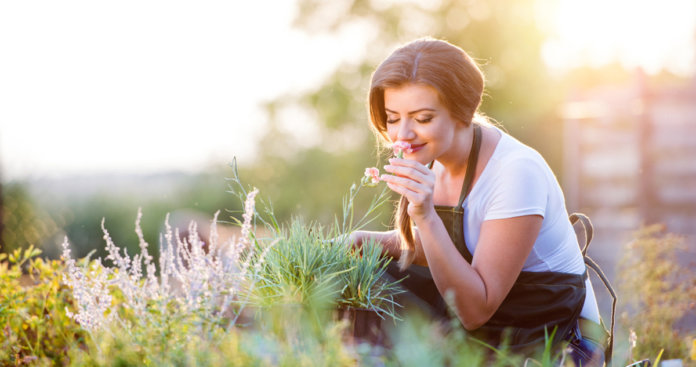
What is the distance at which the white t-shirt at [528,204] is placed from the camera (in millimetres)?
2777

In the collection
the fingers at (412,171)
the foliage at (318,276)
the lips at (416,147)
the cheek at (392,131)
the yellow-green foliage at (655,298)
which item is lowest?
the yellow-green foliage at (655,298)

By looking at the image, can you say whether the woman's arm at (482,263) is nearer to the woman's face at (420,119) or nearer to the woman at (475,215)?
the woman at (475,215)

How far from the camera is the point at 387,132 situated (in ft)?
10.4

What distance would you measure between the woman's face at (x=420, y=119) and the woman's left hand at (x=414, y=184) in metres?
0.32

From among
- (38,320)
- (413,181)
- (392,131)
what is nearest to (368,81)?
(392,131)

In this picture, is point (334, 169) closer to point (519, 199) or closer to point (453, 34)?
point (453, 34)

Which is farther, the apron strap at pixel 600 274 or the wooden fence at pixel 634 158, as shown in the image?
the wooden fence at pixel 634 158

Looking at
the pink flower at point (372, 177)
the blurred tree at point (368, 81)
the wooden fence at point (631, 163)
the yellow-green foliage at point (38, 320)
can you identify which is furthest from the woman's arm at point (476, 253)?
the blurred tree at point (368, 81)

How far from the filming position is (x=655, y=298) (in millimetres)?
4594

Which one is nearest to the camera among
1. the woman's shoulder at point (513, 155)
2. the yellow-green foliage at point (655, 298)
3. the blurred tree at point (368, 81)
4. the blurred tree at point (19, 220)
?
the woman's shoulder at point (513, 155)

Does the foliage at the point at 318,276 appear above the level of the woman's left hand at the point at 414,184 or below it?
below

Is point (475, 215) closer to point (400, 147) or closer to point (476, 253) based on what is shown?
point (476, 253)

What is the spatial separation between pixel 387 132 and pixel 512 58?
10.8 meters

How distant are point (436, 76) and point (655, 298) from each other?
2.74m
